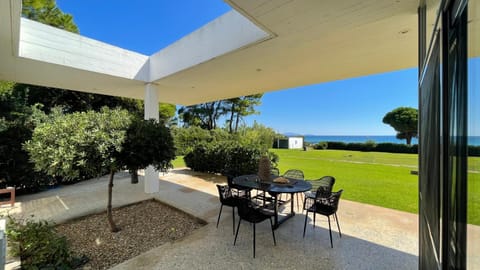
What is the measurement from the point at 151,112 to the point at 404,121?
3042 cm

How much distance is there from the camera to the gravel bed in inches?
121

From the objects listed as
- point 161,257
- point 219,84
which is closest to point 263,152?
point 219,84

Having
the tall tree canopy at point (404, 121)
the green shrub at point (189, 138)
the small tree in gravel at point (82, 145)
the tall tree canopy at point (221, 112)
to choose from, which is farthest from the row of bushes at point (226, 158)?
the tall tree canopy at point (404, 121)

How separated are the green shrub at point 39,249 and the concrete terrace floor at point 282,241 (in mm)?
647

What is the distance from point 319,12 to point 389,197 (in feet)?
17.5

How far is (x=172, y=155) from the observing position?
381cm

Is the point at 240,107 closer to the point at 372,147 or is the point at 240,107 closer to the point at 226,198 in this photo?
the point at 226,198

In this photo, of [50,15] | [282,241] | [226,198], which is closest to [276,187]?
[282,241]

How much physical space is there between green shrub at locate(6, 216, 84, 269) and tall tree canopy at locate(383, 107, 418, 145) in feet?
102

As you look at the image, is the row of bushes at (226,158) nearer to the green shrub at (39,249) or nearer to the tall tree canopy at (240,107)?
the green shrub at (39,249)

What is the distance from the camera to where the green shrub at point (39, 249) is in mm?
2424

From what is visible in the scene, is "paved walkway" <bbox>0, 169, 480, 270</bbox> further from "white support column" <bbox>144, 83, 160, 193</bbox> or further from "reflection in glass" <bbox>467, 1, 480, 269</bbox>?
"reflection in glass" <bbox>467, 1, 480, 269</bbox>

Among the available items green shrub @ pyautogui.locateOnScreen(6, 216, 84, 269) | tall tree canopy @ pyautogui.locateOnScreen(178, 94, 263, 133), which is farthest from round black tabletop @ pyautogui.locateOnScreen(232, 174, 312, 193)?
tall tree canopy @ pyautogui.locateOnScreen(178, 94, 263, 133)

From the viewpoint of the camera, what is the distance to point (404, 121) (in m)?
25.5
